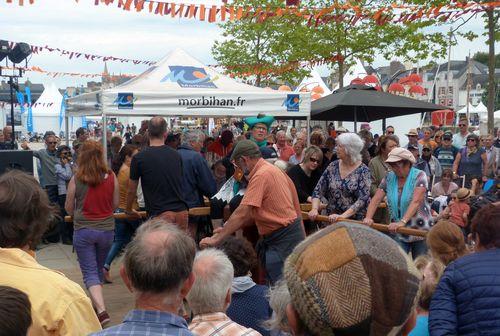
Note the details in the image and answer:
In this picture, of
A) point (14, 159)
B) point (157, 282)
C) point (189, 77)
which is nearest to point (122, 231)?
point (14, 159)

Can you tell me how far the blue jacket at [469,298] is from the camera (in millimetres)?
2812

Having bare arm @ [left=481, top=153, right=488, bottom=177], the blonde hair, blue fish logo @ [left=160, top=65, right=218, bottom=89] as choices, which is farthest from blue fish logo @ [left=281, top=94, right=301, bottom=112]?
the blonde hair

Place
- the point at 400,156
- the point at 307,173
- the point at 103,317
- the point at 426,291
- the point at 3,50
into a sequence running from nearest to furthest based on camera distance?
the point at 426,291
the point at 103,317
the point at 400,156
the point at 307,173
the point at 3,50

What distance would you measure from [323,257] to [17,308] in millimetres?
860

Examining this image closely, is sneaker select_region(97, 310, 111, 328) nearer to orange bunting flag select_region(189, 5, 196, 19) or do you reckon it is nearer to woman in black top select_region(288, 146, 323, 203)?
woman in black top select_region(288, 146, 323, 203)

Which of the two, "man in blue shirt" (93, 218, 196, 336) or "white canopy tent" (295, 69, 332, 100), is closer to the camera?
"man in blue shirt" (93, 218, 196, 336)

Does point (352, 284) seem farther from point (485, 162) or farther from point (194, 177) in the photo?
point (485, 162)

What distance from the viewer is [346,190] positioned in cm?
616

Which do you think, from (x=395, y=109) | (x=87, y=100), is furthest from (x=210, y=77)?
(x=395, y=109)

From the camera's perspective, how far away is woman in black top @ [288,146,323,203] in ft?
23.3

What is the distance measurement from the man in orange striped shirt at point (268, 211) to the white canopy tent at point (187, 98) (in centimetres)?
408

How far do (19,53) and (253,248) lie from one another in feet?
24.9

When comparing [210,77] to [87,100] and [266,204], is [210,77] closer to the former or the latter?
[87,100]

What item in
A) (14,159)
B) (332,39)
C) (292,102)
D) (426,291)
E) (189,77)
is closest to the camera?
(426,291)
